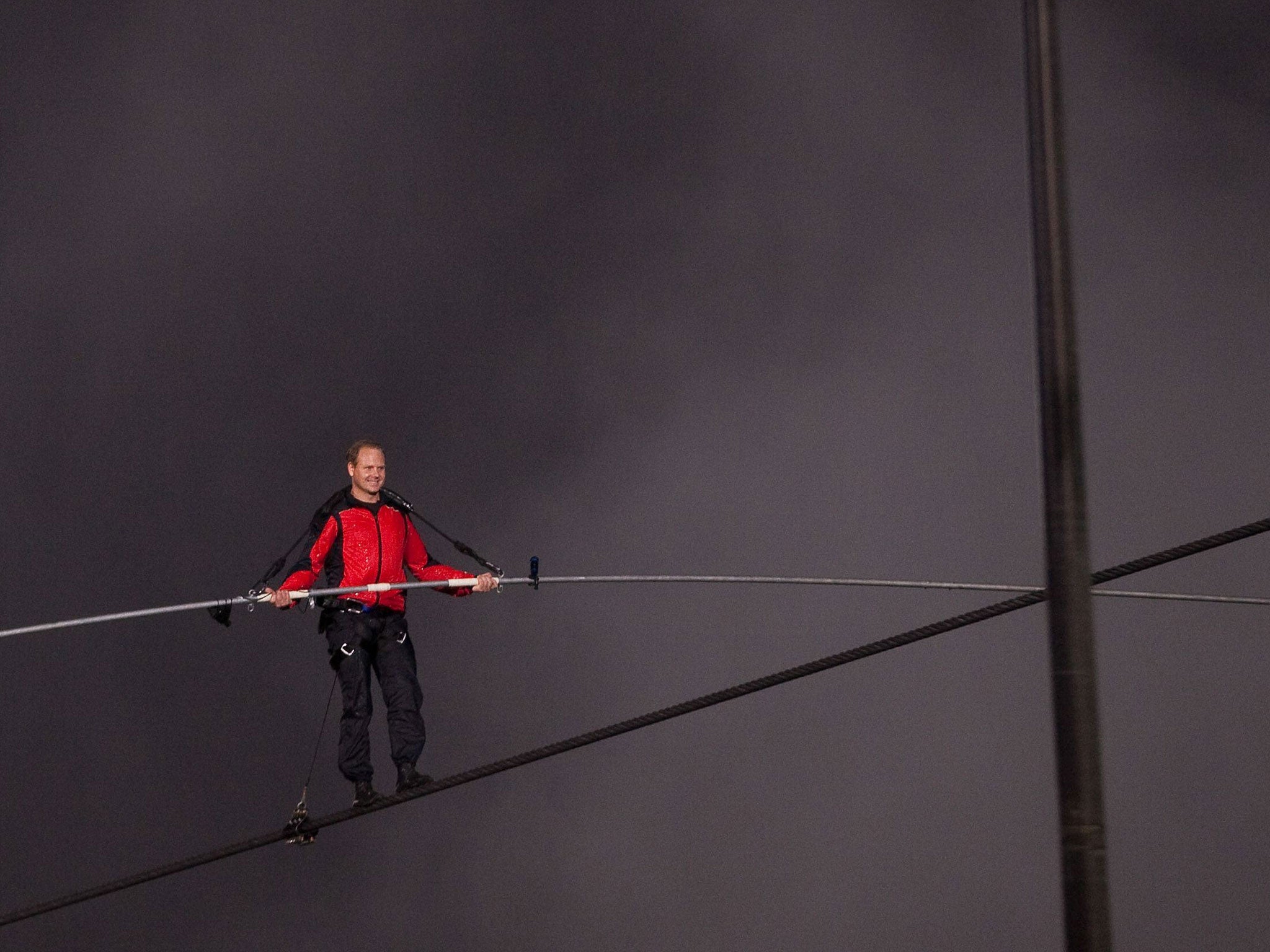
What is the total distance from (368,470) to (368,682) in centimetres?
133

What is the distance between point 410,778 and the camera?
9172 millimetres

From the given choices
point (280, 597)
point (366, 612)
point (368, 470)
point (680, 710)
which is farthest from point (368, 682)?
point (680, 710)

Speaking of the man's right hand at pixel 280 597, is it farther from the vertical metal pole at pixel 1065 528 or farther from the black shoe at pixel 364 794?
the vertical metal pole at pixel 1065 528

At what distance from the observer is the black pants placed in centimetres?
933

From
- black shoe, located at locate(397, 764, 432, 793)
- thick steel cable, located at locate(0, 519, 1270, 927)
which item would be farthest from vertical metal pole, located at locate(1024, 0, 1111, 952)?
black shoe, located at locate(397, 764, 432, 793)

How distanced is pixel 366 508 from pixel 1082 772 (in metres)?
5.87

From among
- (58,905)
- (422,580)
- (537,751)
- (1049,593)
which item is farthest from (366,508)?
(1049,593)

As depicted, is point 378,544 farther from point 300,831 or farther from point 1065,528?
point 1065,528

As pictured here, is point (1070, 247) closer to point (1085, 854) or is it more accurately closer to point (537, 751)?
point (1085, 854)

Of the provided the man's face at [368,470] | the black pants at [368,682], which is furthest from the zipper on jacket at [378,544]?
the black pants at [368,682]

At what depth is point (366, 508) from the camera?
9.81 meters

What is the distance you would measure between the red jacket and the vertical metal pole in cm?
512

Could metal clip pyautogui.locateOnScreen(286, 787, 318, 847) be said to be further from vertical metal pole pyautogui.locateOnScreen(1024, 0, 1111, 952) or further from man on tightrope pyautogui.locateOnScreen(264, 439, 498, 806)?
vertical metal pole pyautogui.locateOnScreen(1024, 0, 1111, 952)

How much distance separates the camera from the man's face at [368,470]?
31.7 feet
